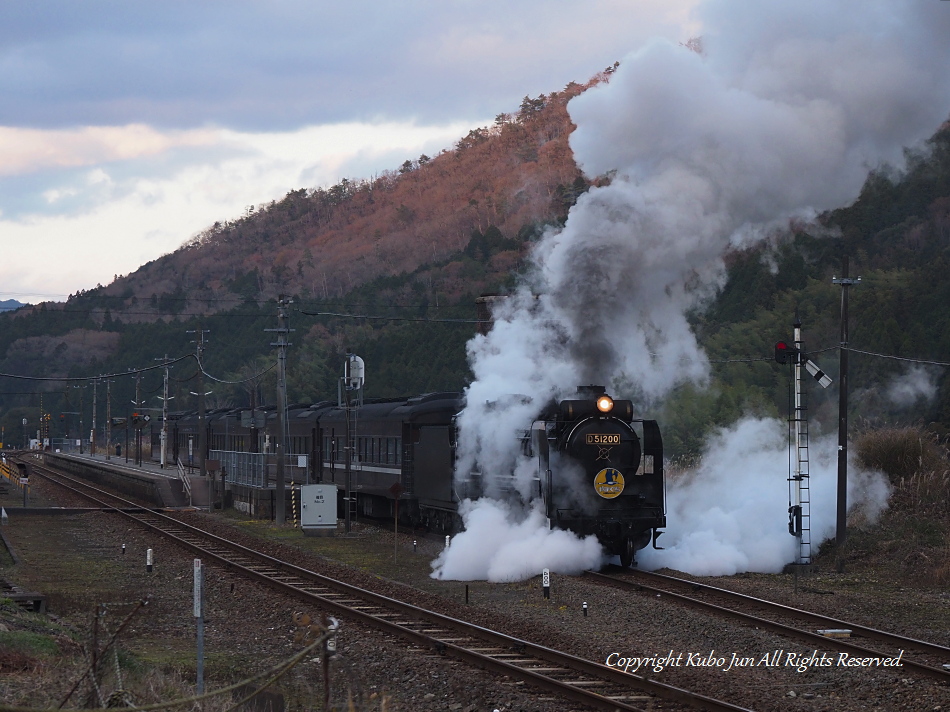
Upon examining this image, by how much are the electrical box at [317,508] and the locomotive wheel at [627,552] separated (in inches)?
495

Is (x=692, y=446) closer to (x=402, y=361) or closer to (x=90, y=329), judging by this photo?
(x=402, y=361)

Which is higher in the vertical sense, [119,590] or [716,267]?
[716,267]

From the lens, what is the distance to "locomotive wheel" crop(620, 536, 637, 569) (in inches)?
893

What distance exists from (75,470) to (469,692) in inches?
2959

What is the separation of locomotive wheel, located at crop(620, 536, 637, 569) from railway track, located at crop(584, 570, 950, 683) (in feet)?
2.79

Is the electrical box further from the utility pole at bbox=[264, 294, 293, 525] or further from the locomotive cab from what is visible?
the locomotive cab

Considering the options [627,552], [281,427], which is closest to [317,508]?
[281,427]

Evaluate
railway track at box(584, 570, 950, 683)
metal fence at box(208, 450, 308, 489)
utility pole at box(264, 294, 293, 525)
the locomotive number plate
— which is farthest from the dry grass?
metal fence at box(208, 450, 308, 489)

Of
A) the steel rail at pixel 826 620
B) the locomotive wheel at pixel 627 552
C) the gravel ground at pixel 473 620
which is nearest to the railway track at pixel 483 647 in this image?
the gravel ground at pixel 473 620

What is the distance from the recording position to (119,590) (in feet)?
71.5

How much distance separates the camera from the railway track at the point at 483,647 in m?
11.9

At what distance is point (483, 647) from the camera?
15023mm

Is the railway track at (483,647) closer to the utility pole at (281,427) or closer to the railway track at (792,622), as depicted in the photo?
the railway track at (792,622)

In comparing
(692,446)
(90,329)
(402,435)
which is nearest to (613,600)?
(402,435)
